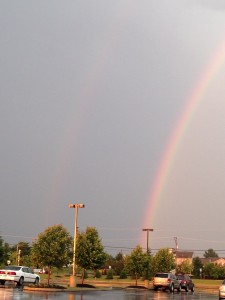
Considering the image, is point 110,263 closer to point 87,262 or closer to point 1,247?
point 1,247

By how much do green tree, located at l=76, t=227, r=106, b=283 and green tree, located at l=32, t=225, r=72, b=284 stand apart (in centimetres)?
465

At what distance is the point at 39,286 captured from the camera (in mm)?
41000

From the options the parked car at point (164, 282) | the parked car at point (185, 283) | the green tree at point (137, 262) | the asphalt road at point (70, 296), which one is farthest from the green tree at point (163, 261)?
the asphalt road at point (70, 296)

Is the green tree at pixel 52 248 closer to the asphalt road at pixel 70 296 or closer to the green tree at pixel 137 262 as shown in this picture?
the asphalt road at pixel 70 296

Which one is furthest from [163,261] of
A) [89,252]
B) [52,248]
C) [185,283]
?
[52,248]

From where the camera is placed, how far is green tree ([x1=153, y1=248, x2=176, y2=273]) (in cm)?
6925

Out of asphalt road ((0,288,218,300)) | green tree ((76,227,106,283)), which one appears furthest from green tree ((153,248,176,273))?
asphalt road ((0,288,218,300))

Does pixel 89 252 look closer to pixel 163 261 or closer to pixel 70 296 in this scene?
pixel 70 296

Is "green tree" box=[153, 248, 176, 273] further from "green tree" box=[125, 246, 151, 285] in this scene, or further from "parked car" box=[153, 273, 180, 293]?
"parked car" box=[153, 273, 180, 293]

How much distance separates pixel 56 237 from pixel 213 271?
83.7 m

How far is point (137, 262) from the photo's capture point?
6038 centimetres

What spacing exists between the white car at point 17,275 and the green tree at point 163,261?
2604 centimetres

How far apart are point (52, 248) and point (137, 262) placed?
711 inches

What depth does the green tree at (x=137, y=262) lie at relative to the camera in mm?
60375
